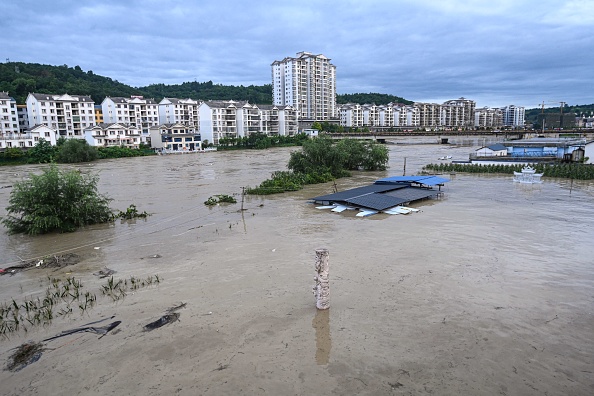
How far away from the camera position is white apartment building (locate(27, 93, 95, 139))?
182 ft

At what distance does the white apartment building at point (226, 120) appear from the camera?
217 ft

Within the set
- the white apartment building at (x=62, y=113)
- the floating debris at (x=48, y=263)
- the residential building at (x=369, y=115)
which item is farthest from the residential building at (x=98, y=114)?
the residential building at (x=369, y=115)

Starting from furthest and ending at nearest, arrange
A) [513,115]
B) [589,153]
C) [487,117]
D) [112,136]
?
[513,115]
[487,117]
[112,136]
[589,153]

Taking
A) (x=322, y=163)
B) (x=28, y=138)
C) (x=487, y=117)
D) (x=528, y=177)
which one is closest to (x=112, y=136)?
(x=28, y=138)

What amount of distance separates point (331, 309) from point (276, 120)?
72.3m

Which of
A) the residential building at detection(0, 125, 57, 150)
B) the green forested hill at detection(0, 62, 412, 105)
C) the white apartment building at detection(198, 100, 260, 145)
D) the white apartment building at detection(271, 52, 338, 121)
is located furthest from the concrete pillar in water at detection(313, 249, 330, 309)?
the white apartment building at detection(271, 52, 338, 121)

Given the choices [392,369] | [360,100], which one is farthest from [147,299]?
[360,100]

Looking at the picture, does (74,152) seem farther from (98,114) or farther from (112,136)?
(98,114)

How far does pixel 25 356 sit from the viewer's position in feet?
19.9

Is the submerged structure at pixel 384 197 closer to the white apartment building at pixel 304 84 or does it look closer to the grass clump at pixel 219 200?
the grass clump at pixel 219 200

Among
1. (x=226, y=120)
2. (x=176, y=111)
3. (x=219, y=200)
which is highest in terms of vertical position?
(x=176, y=111)

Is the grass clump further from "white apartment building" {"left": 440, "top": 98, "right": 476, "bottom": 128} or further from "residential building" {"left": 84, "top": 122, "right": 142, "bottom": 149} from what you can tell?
"white apartment building" {"left": 440, "top": 98, "right": 476, "bottom": 128}

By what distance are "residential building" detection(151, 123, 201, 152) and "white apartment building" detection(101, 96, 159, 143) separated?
2.84 m

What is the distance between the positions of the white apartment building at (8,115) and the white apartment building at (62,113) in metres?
1.96
